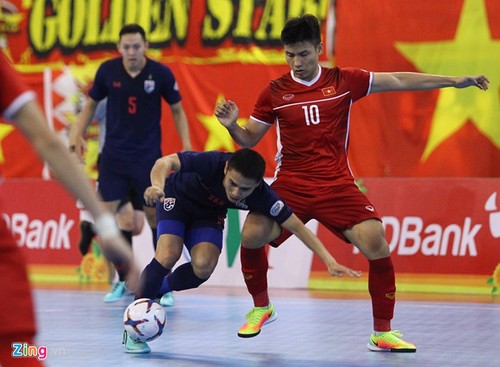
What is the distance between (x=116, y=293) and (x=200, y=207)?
112 inches

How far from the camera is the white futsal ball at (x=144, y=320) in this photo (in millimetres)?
6039

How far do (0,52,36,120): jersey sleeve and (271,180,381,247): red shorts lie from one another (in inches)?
149

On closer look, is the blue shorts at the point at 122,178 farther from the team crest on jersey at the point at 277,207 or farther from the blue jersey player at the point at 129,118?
the team crest on jersey at the point at 277,207

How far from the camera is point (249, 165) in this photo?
6.10 m

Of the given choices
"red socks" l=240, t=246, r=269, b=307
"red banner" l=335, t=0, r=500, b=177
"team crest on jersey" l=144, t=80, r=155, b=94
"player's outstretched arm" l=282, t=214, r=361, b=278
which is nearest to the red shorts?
"red socks" l=240, t=246, r=269, b=307

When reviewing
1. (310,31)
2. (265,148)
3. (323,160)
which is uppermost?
(310,31)

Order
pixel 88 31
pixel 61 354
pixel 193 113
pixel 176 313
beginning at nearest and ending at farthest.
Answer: pixel 61 354, pixel 176 313, pixel 193 113, pixel 88 31

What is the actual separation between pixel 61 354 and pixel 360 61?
6.13 metres

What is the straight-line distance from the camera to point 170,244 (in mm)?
6801

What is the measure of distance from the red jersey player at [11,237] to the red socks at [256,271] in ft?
12.6

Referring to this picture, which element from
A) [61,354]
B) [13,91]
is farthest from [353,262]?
[13,91]

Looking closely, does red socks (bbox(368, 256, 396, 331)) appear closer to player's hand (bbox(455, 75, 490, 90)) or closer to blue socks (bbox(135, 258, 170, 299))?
player's hand (bbox(455, 75, 490, 90))

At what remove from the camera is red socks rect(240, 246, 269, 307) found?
22.3 feet

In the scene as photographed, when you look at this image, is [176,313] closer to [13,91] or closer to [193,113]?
[193,113]
